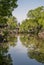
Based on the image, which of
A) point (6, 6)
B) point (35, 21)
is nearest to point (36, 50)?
point (6, 6)

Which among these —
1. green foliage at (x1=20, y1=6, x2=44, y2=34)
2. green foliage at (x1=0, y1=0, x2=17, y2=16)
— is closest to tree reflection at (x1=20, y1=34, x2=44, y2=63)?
green foliage at (x1=0, y1=0, x2=17, y2=16)

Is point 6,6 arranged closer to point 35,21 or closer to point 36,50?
point 36,50

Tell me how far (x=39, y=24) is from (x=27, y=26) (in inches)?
479

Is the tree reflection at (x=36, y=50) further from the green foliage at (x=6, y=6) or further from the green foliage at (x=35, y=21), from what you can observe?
the green foliage at (x=35, y=21)

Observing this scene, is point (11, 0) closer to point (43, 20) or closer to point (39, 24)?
point (43, 20)

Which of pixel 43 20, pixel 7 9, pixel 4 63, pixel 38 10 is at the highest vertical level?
pixel 38 10

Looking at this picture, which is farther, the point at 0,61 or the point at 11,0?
the point at 11,0

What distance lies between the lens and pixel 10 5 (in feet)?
117

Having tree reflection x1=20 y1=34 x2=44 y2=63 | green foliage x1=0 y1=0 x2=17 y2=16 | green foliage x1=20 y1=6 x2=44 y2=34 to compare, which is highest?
green foliage x1=20 y1=6 x2=44 y2=34

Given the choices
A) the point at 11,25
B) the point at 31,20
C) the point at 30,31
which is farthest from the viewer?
the point at 11,25

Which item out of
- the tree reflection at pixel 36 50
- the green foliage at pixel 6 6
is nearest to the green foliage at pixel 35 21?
the tree reflection at pixel 36 50

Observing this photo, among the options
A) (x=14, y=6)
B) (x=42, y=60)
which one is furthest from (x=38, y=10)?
(x=42, y=60)

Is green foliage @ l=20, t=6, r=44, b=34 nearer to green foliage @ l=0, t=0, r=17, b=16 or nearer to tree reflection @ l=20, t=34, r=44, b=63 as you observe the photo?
tree reflection @ l=20, t=34, r=44, b=63

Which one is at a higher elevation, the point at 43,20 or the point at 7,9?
the point at 43,20
